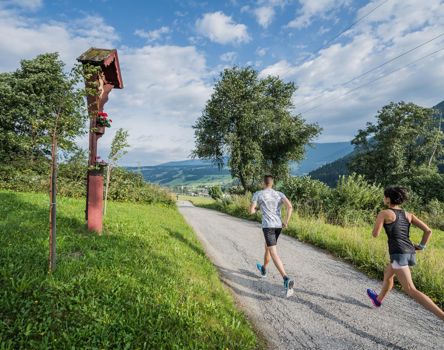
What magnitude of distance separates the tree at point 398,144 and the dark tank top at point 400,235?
43.9 metres

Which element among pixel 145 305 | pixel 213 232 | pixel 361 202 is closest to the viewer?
pixel 145 305

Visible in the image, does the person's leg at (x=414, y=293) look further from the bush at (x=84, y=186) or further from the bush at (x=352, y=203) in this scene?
the bush at (x=84, y=186)

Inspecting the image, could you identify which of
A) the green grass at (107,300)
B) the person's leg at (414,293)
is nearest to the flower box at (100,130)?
the green grass at (107,300)

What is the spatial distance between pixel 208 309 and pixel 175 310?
531mm

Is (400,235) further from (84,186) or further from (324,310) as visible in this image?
(84,186)

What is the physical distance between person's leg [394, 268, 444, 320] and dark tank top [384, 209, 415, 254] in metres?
0.32

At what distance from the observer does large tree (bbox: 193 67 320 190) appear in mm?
30188

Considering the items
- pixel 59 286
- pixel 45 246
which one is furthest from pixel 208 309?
pixel 45 246

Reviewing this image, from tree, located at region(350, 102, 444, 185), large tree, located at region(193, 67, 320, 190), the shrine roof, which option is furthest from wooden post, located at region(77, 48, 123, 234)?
tree, located at region(350, 102, 444, 185)

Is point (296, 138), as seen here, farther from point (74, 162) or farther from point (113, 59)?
point (74, 162)

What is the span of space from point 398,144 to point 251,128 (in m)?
26.7

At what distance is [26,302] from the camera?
355cm

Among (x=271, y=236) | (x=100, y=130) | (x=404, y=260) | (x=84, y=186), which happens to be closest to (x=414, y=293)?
(x=404, y=260)

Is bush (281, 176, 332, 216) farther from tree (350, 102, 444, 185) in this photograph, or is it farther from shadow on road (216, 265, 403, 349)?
tree (350, 102, 444, 185)
